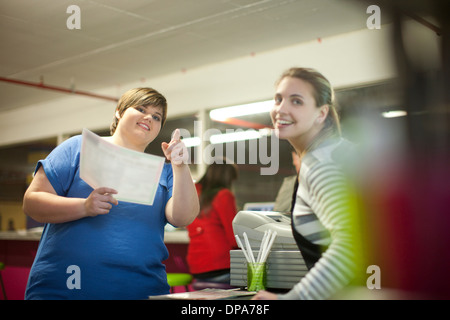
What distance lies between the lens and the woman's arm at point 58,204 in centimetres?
146

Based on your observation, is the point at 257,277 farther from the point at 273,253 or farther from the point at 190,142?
the point at 190,142

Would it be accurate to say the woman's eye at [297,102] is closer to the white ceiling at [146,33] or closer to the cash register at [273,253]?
the cash register at [273,253]

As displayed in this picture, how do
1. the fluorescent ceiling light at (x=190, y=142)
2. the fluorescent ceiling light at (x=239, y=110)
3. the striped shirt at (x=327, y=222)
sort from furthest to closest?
the fluorescent ceiling light at (x=239, y=110), the fluorescent ceiling light at (x=190, y=142), the striped shirt at (x=327, y=222)

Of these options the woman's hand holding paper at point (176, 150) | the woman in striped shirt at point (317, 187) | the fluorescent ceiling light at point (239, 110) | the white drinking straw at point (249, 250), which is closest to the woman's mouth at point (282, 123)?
the woman in striped shirt at point (317, 187)

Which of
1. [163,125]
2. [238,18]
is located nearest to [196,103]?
[238,18]

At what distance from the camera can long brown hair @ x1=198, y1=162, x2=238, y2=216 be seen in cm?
376

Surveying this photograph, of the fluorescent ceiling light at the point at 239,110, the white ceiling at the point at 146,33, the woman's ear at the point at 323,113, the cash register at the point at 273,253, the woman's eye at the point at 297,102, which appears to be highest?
the white ceiling at the point at 146,33

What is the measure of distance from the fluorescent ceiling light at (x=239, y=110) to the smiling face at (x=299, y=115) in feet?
12.2

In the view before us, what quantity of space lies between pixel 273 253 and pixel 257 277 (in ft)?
0.31

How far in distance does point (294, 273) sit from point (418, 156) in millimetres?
621

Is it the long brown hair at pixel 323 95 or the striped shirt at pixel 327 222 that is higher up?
the long brown hair at pixel 323 95

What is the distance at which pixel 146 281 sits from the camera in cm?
161

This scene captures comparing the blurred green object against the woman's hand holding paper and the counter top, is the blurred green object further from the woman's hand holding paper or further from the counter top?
the woman's hand holding paper

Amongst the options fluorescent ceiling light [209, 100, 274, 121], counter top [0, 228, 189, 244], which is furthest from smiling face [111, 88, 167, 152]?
fluorescent ceiling light [209, 100, 274, 121]
